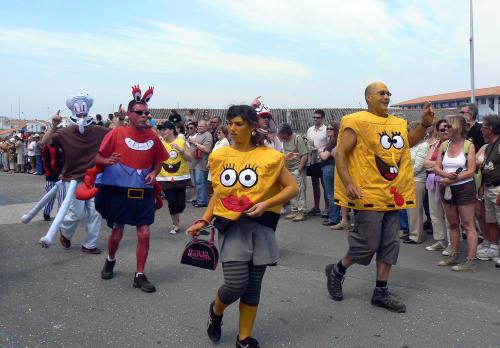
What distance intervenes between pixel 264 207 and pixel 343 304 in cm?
169

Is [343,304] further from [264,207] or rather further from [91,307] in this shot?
[91,307]

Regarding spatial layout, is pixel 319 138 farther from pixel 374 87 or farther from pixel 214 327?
pixel 214 327

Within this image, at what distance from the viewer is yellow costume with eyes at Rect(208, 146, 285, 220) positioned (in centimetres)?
336

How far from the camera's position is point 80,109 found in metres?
6.20

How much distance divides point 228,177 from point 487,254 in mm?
4133

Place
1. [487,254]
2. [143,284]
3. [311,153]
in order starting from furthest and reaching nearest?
1. [311,153]
2. [487,254]
3. [143,284]

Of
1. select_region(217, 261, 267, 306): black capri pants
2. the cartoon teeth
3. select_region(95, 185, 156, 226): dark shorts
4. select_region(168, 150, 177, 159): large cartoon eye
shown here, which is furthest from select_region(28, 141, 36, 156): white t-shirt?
select_region(217, 261, 267, 306): black capri pants

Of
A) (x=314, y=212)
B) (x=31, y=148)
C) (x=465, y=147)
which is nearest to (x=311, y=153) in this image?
(x=314, y=212)

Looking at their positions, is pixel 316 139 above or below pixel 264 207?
above

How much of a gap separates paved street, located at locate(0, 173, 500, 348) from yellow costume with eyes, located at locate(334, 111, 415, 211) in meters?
0.96

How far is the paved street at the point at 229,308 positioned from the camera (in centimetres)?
372

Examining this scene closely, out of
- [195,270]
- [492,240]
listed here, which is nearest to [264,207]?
[195,270]

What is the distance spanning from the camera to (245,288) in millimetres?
3395

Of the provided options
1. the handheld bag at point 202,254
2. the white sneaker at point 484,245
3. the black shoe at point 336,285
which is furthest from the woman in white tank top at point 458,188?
the handheld bag at point 202,254
